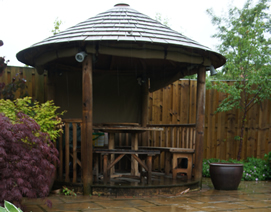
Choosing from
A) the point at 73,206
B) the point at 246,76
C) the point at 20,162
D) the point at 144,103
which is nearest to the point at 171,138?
the point at 144,103

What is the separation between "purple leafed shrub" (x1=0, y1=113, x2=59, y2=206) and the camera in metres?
3.48

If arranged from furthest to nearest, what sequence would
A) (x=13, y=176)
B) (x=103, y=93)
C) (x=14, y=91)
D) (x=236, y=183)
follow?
(x=103, y=93) < (x=14, y=91) < (x=236, y=183) < (x=13, y=176)

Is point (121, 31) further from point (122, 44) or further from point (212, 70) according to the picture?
point (212, 70)

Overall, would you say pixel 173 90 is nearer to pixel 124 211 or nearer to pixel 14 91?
pixel 14 91

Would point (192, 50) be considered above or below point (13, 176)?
above

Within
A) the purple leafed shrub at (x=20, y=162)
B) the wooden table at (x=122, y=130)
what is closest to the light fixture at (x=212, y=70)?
the wooden table at (x=122, y=130)

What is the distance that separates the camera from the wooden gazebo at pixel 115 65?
5254 mm

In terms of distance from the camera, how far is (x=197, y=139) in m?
6.14

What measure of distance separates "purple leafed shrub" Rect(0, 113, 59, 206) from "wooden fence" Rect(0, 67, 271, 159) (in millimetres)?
4956

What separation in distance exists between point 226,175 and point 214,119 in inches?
119

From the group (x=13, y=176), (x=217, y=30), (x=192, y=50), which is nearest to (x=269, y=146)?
(x=192, y=50)

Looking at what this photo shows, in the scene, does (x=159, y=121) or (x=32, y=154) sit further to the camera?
(x=159, y=121)

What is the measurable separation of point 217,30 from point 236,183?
51.8 ft

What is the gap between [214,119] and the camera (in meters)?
8.87
